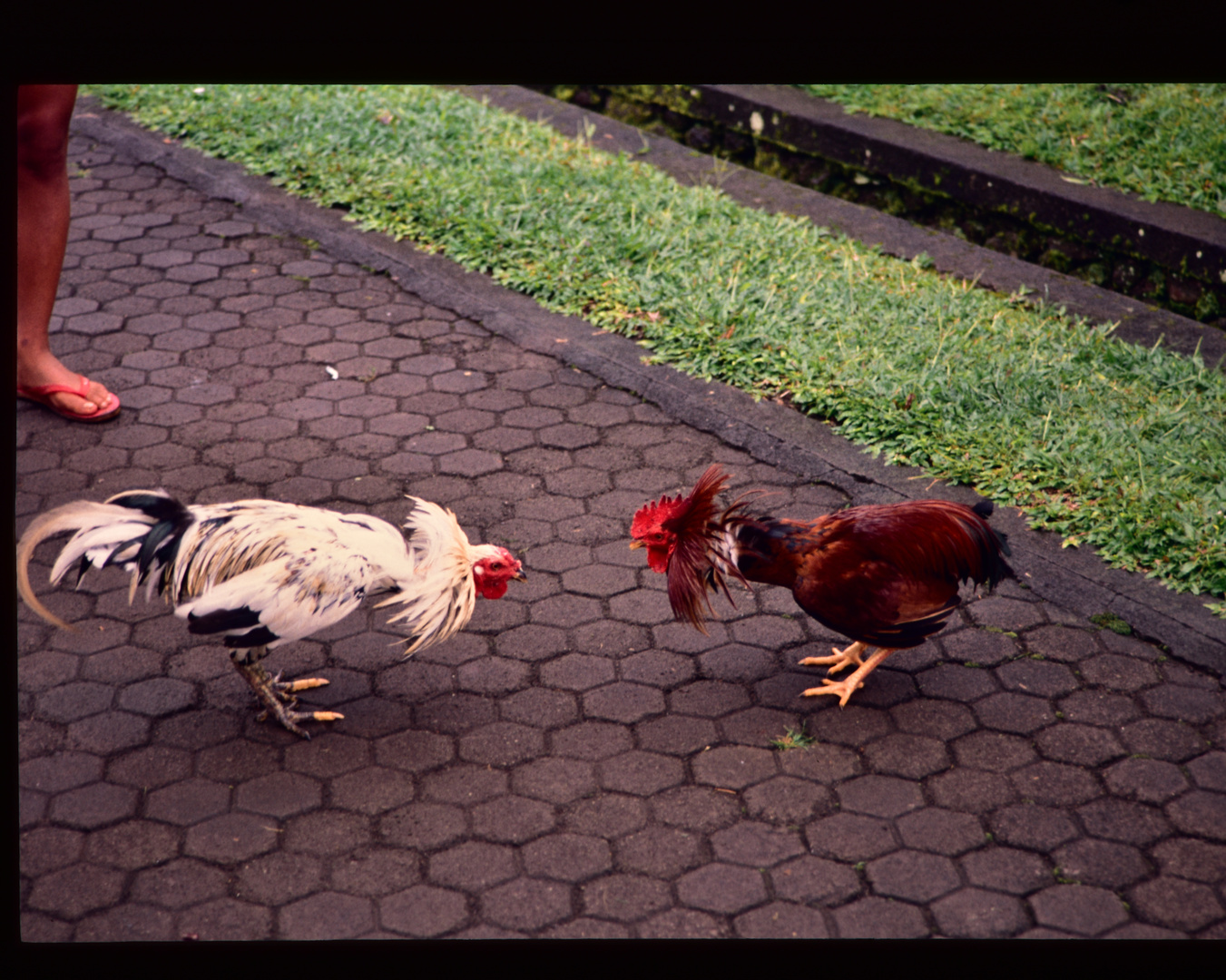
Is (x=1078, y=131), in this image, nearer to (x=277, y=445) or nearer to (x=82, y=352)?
(x=277, y=445)

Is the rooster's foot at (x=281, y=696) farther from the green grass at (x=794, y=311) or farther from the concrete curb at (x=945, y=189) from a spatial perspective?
the concrete curb at (x=945, y=189)

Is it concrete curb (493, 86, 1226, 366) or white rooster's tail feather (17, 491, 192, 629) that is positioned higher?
concrete curb (493, 86, 1226, 366)

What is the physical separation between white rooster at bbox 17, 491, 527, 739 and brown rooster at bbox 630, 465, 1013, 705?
603 mm

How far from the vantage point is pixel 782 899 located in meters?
3.05

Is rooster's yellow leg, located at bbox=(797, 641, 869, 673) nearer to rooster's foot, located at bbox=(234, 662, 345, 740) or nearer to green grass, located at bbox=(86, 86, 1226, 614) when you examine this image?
green grass, located at bbox=(86, 86, 1226, 614)

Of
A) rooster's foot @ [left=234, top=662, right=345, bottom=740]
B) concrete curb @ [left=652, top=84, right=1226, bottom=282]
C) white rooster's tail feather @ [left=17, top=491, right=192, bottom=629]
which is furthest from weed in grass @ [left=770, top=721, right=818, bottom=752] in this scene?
concrete curb @ [left=652, top=84, right=1226, bottom=282]

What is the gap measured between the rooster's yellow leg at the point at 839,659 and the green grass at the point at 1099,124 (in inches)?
159

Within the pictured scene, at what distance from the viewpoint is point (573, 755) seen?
11.6 feet

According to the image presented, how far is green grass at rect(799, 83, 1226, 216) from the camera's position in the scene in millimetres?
6383

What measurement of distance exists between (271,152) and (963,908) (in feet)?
22.5

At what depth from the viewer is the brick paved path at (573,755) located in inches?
119

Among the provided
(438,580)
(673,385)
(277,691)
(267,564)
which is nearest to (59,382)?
(277,691)

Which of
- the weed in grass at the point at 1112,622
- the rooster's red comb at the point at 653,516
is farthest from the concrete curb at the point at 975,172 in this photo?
the rooster's red comb at the point at 653,516

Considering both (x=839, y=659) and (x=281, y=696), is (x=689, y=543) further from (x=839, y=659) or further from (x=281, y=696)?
(x=281, y=696)
